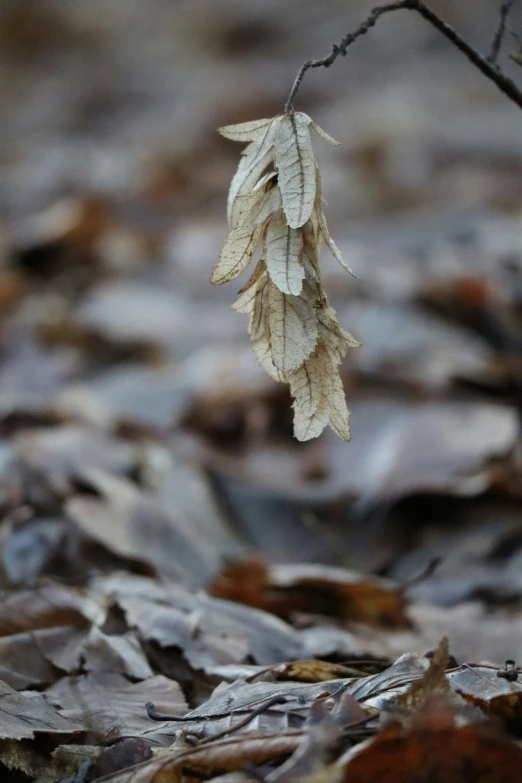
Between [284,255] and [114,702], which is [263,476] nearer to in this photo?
[114,702]

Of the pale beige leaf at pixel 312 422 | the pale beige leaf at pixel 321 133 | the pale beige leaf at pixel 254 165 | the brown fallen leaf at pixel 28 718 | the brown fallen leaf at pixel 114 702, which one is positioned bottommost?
the brown fallen leaf at pixel 28 718

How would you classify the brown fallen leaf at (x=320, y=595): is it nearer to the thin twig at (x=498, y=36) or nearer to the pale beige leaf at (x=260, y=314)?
the pale beige leaf at (x=260, y=314)

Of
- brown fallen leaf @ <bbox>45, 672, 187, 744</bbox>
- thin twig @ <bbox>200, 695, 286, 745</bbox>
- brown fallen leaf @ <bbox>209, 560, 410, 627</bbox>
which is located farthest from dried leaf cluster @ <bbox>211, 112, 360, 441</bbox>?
brown fallen leaf @ <bbox>209, 560, 410, 627</bbox>

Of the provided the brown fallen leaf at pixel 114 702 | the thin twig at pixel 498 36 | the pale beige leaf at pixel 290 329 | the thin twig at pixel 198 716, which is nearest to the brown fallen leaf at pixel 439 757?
the thin twig at pixel 198 716

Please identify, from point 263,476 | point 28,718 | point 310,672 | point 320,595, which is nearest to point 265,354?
point 310,672

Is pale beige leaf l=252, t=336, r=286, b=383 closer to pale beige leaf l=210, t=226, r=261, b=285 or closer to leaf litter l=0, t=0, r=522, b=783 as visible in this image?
leaf litter l=0, t=0, r=522, b=783

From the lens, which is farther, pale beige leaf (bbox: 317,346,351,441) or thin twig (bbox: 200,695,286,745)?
pale beige leaf (bbox: 317,346,351,441)
